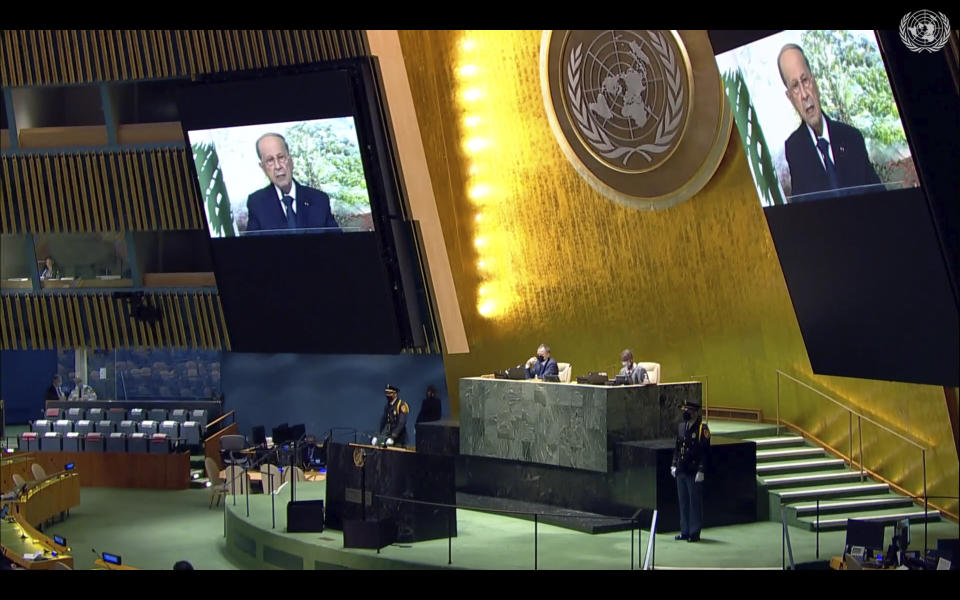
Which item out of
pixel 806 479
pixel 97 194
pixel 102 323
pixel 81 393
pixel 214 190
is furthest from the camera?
pixel 81 393

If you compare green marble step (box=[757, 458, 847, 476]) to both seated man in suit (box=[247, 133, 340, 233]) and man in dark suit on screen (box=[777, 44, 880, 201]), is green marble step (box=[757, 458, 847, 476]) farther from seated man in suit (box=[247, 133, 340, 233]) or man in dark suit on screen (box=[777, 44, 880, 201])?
seated man in suit (box=[247, 133, 340, 233])

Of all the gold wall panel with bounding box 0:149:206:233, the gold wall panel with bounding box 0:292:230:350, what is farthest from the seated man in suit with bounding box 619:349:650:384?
the gold wall panel with bounding box 0:292:230:350

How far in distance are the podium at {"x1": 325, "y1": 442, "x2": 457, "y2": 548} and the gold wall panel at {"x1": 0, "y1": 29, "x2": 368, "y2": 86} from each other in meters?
6.01

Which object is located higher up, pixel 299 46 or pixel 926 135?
pixel 299 46

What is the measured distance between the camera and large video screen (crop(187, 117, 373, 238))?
16.7 metres

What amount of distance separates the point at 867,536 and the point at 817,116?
144 inches

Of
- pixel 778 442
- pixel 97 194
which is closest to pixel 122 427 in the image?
pixel 97 194

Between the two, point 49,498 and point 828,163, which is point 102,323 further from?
point 828,163

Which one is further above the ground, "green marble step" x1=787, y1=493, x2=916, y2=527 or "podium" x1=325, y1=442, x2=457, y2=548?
"podium" x1=325, y1=442, x2=457, y2=548

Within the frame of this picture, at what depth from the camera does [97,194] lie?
19.1 meters
